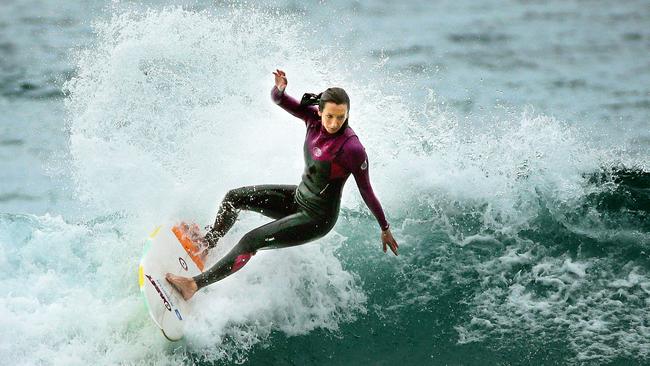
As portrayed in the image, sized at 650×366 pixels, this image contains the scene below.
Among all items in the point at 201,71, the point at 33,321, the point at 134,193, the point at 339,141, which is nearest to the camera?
the point at 339,141

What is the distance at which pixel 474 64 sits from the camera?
1271 cm

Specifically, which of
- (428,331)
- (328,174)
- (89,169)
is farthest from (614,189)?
(89,169)

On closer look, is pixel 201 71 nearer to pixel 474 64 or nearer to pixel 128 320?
pixel 128 320

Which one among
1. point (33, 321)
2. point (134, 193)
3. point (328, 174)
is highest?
point (328, 174)

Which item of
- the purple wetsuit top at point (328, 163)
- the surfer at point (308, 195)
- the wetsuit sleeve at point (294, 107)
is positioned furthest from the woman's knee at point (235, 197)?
the wetsuit sleeve at point (294, 107)

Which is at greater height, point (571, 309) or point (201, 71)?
point (201, 71)

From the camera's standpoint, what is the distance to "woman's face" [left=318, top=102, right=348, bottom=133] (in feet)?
19.0

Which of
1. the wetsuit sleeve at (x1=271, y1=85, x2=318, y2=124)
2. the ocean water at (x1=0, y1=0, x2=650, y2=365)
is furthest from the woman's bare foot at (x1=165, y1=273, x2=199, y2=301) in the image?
the wetsuit sleeve at (x1=271, y1=85, x2=318, y2=124)

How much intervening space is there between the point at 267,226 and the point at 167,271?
2.81 feet

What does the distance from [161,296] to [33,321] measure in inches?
42.1

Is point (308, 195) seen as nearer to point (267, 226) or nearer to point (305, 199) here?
point (305, 199)

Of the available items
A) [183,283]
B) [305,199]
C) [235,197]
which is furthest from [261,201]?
[183,283]

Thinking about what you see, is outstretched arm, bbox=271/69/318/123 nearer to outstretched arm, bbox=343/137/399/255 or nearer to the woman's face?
the woman's face

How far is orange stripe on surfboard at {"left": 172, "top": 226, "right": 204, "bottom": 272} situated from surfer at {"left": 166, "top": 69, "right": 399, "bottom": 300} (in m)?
0.16
